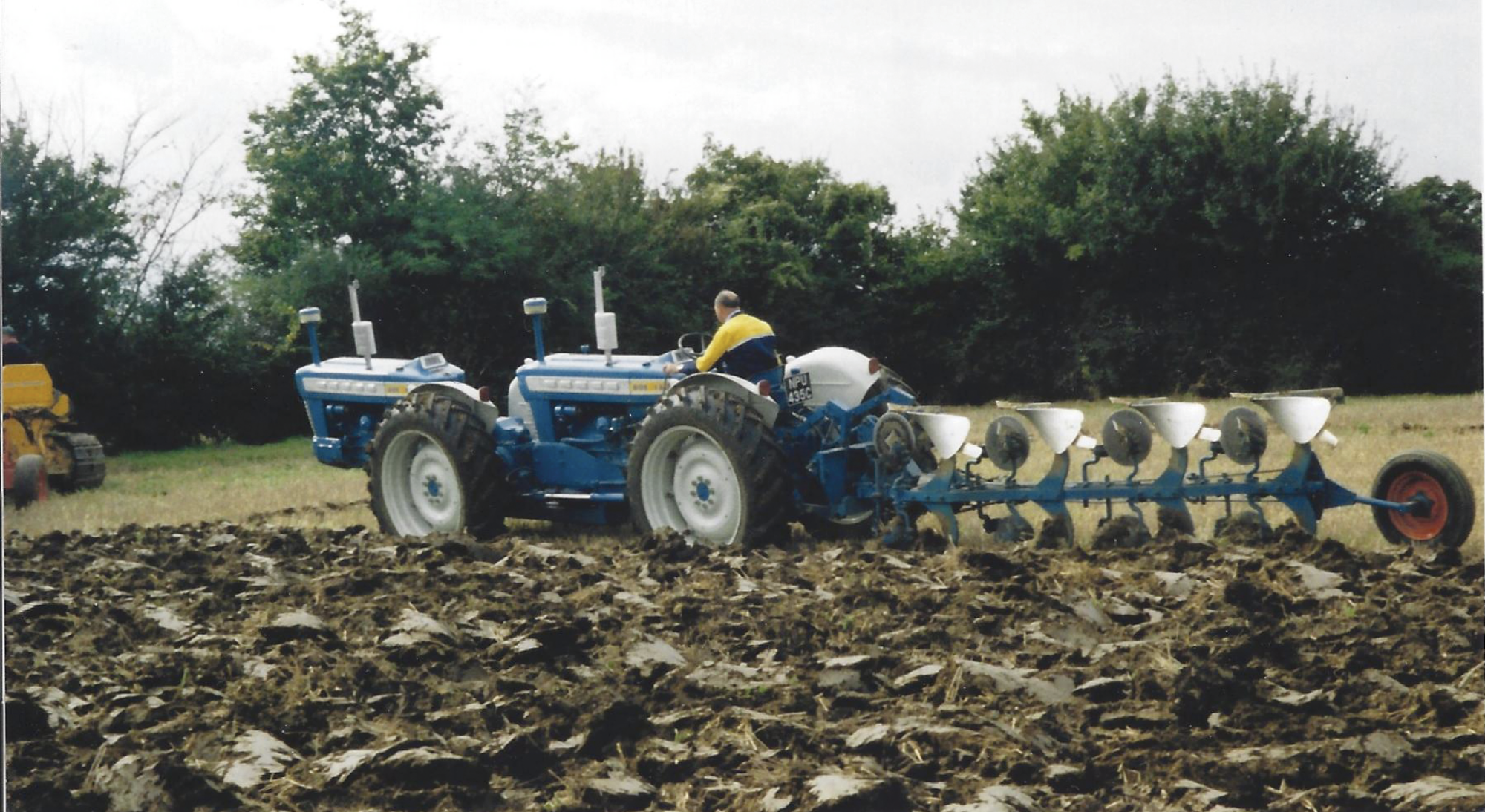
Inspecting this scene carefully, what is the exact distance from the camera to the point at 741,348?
23.6ft

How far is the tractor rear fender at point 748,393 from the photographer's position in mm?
6969

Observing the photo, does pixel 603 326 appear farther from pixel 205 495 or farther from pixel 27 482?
pixel 27 482

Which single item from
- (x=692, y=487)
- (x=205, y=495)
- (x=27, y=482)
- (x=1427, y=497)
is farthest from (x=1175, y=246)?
(x=27, y=482)

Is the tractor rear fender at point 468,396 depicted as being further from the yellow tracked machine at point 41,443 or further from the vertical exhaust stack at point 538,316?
the yellow tracked machine at point 41,443

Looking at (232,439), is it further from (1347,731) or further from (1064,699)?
(1347,731)

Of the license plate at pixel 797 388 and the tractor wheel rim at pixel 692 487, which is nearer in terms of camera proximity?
the tractor wheel rim at pixel 692 487

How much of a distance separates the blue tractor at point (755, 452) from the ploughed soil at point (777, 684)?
0.29m

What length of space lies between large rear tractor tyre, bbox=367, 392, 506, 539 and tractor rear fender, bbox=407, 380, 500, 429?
27 millimetres

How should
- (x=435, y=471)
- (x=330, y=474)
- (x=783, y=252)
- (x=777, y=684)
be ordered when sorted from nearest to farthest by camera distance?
1. (x=777, y=684)
2. (x=783, y=252)
3. (x=435, y=471)
4. (x=330, y=474)

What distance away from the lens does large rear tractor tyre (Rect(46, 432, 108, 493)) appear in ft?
20.2

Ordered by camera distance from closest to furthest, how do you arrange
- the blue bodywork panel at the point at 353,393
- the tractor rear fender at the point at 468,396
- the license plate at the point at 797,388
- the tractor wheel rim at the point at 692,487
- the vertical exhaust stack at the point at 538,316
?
1. the tractor wheel rim at the point at 692,487
2. the license plate at the point at 797,388
3. the vertical exhaust stack at the point at 538,316
4. the tractor rear fender at the point at 468,396
5. the blue bodywork panel at the point at 353,393

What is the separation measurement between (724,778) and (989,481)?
3.34 m

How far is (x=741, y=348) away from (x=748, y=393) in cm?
30

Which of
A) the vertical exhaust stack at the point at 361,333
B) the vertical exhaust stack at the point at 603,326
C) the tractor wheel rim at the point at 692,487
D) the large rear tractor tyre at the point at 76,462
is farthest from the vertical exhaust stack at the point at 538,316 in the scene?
the large rear tractor tyre at the point at 76,462
